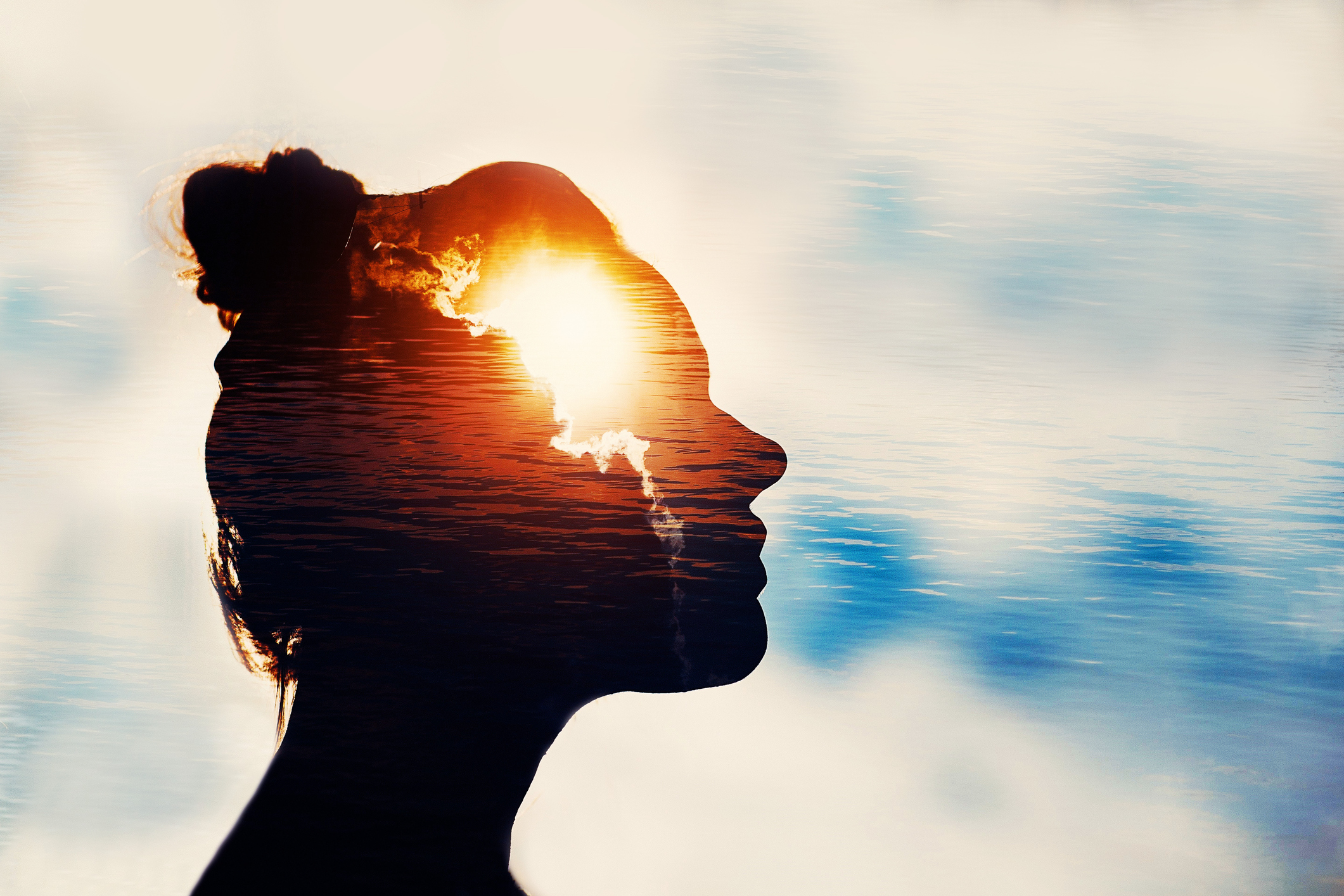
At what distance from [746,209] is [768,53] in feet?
0.82

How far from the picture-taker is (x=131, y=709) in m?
1.15

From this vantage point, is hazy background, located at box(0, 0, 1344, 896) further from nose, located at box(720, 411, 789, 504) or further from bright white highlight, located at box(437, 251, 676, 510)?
bright white highlight, located at box(437, 251, 676, 510)

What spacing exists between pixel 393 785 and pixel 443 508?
36cm

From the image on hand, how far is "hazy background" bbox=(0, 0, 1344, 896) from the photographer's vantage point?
1092 mm

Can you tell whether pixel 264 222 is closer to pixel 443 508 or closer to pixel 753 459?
pixel 443 508

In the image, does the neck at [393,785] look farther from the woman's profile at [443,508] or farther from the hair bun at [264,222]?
the hair bun at [264,222]

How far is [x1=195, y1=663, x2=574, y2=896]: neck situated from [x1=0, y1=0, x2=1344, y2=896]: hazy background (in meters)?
0.07

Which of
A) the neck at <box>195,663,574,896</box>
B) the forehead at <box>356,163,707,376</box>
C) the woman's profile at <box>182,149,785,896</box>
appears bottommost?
the neck at <box>195,663,574,896</box>

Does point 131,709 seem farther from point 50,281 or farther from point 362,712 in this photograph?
point 50,281

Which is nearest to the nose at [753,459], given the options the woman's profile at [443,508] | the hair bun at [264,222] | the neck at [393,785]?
the woman's profile at [443,508]

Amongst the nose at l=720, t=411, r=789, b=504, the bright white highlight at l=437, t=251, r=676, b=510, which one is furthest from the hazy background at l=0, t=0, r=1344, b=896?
the bright white highlight at l=437, t=251, r=676, b=510

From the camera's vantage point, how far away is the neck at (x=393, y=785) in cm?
106

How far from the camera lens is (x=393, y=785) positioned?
42.1 inches

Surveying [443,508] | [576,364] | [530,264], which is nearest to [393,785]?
[443,508]
